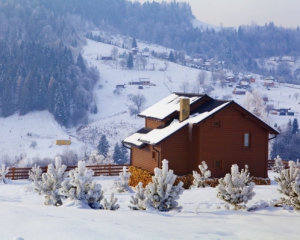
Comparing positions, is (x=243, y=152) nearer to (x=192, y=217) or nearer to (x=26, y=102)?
(x=192, y=217)

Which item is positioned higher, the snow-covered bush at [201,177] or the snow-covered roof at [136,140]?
the snow-covered roof at [136,140]

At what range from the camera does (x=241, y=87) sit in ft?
488

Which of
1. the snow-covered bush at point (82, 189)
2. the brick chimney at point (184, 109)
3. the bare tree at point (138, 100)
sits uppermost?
the bare tree at point (138, 100)

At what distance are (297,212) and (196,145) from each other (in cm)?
1161

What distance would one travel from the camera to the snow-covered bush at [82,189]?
43.5ft

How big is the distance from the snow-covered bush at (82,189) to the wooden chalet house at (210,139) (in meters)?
11.3

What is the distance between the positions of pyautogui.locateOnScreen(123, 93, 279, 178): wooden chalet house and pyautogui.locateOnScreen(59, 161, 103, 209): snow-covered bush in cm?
1132

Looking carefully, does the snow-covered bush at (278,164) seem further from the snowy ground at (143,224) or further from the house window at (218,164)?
the snowy ground at (143,224)

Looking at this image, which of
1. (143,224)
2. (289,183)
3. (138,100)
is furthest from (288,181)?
(138,100)

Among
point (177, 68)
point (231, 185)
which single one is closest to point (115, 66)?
point (177, 68)

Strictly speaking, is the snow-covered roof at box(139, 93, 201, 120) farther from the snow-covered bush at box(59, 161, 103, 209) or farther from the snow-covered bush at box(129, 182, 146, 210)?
the snow-covered bush at box(59, 161, 103, 209)

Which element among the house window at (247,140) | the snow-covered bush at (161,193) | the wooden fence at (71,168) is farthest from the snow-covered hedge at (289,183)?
the wooden fence at (71,168)

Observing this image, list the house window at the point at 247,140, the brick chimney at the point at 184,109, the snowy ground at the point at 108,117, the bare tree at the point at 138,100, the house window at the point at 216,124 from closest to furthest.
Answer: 1. the house window at the point at 216,124
2. the brick chimney at the point at 184,109
3. the house window at the point at 247,140
4. the snowy ground at the point at 108,117
5. the bare tree at the point at 138,100

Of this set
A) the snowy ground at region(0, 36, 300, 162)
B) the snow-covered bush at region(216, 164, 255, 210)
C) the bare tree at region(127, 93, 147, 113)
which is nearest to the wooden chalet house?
the snow-covered bush at region(216, 164, 255, 210)
